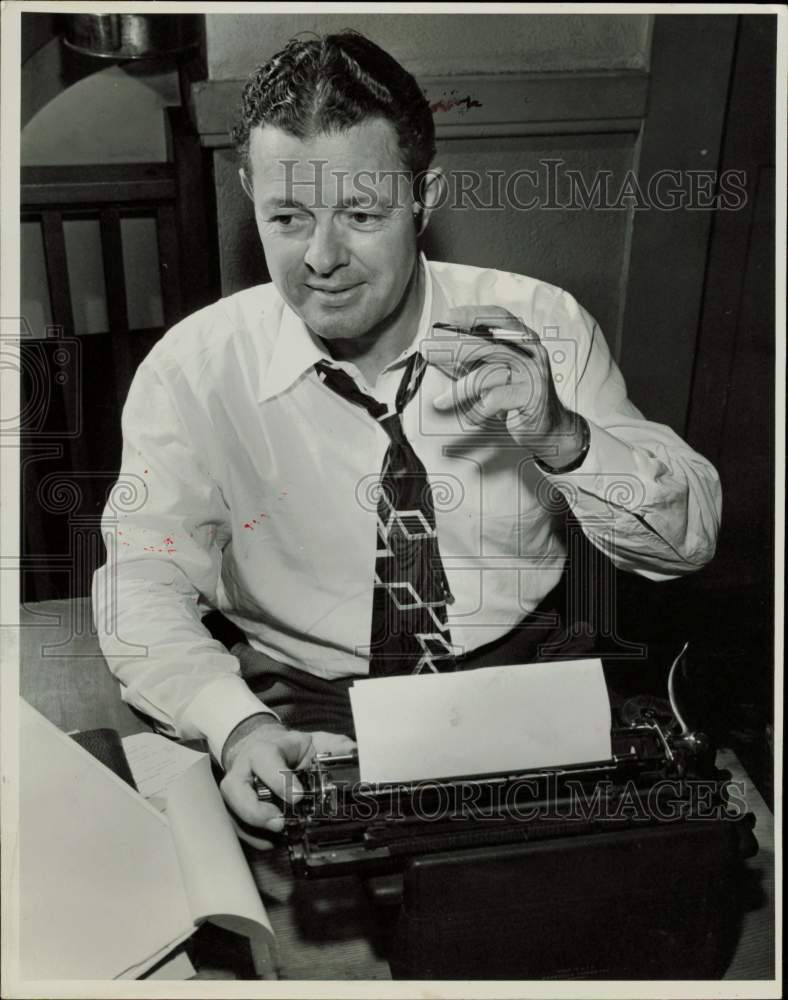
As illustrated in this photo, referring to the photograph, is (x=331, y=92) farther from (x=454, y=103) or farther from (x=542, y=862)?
(x=542, y=862)

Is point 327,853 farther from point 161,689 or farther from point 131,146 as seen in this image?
point 131,146

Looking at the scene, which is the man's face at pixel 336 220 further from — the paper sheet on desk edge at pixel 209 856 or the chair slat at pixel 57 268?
the paper sheet on desk edge at pixel 209 856

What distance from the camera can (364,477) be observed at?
1.55 metres

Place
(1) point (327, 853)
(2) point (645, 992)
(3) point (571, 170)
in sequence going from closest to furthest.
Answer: (1) point (327, 853), (2) point (645, 992), (3) point (571, 170)

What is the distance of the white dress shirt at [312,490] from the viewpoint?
1.50 meters

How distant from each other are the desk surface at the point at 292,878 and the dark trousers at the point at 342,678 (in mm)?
192

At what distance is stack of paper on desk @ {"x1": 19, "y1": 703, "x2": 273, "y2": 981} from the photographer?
4.09 ft

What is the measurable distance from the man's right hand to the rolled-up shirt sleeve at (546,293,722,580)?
1.68 feet

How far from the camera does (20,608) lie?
1.55m

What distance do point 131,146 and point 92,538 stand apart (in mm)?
584

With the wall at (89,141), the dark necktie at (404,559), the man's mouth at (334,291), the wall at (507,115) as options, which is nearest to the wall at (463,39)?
the wall at (507,115)

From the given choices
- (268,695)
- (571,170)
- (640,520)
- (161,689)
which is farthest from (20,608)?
(571,170)

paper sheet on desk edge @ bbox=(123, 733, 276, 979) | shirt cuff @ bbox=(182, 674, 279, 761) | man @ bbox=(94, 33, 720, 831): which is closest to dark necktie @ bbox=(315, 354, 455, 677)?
man @ bbox=(94, 33, 720, 831)

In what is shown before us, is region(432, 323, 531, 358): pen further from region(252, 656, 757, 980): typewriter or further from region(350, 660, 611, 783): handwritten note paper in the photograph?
region(252, 656, 757, 980): typewriter
